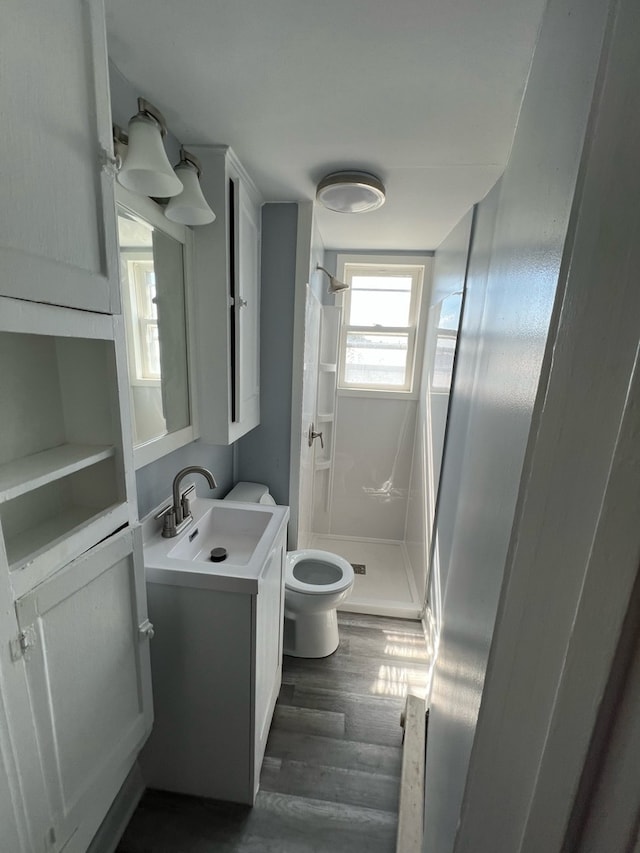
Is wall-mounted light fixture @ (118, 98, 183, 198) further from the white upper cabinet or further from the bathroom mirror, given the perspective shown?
the white upper cabinet

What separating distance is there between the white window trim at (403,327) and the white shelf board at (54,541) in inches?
86.3

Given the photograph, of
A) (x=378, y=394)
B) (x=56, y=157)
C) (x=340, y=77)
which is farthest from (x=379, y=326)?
(x=56, y=157)

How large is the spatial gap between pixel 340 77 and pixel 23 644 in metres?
1.46

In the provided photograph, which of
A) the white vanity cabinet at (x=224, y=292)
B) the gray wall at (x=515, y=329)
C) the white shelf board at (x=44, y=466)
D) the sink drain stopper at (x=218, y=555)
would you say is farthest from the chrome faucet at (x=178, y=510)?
the gray wall at (x=515, y=329)

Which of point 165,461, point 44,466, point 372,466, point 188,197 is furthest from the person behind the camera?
point 372,466

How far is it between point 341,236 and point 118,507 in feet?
7.11

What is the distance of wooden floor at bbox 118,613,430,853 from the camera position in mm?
1138

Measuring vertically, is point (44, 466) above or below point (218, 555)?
above

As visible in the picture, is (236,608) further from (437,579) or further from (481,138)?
(481,138)

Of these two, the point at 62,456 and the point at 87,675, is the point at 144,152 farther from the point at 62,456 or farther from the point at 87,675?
the point at 87,675

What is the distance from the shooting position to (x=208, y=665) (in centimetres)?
112

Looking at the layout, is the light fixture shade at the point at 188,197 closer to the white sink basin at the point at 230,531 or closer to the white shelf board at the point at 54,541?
the white shelf board at the point at 54,541

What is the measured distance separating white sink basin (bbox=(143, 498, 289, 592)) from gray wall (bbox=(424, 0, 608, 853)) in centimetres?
62

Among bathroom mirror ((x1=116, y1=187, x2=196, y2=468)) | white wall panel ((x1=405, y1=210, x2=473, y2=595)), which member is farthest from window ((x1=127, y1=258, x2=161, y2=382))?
white wall panel ((x1=405, y1=210, x2=473, y2=595))
